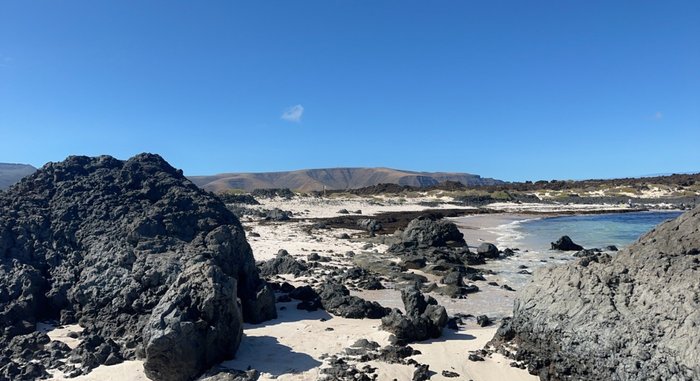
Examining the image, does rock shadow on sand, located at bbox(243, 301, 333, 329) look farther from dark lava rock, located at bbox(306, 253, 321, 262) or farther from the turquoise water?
the turquoise water

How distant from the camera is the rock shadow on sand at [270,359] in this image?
Answer: 9.76 meters

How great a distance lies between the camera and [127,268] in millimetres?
12531

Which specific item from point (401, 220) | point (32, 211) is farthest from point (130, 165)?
point (401, 220)

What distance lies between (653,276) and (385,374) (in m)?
5.15

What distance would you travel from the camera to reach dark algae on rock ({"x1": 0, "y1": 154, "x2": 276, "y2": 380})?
31.9 feet

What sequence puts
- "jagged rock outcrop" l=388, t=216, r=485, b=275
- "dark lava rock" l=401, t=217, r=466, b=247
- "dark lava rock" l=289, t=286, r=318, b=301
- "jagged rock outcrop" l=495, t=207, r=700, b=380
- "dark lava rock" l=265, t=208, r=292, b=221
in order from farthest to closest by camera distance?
"dark lava rock" l=265, t=208, r=292, b=221, "dark lava rock" l=401, t=217, r=466, b=247, "jagged rock outcrop" l=388, t=216, r=485, b=275, "dark lava rock" l=289, t=286, r=318, b=301, "jagged rock outcrop" l=495, t=207, r=700, b=380

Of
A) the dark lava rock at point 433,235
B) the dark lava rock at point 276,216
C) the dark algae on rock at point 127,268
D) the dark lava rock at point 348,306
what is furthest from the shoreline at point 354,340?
the dark lava rock at point 276,216

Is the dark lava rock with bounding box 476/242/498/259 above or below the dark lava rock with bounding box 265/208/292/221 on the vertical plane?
below

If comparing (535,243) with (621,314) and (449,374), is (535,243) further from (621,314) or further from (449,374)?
(621,314)

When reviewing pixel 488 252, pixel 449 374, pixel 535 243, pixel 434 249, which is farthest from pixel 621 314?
pixel 535 243

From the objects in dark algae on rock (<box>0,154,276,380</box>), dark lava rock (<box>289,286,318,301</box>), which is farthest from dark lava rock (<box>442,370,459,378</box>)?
dark lava rock (<box>289,286,318,301</box>)

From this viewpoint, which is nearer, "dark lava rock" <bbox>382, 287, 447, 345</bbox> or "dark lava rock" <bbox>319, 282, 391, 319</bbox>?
"dark lava rock" <bbox>382, 287, 447, 345</bbox>

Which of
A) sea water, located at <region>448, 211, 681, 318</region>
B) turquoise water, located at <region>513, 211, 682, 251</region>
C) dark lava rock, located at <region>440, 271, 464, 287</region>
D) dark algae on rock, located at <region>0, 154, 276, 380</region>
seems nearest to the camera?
dark algae on rock, located at <region>0, 154, 276, 380</region>

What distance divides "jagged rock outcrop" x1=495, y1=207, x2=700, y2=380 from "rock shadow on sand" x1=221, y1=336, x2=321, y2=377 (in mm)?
4333
